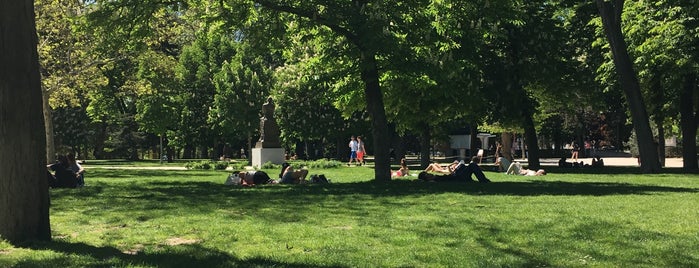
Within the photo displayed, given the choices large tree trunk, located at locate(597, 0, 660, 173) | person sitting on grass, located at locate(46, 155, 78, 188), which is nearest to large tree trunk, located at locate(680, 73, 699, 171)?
large tree trunk, located at locate(597, 0, 660, 173)

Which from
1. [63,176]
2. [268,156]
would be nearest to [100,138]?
[268,156]

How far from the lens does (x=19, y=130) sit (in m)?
6.96

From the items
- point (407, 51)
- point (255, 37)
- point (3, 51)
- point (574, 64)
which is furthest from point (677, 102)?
point (3, 51)

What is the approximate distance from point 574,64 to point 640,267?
25.3 meters

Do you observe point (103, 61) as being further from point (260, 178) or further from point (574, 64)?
point (574, 64)

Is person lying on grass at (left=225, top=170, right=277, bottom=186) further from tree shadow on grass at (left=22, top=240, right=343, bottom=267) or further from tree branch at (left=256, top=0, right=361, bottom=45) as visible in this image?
tree shadow on grass at (left=22, top=240, right=343, bottom=267)

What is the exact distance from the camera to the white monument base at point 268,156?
102 feet

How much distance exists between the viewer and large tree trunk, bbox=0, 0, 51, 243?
6.91 m

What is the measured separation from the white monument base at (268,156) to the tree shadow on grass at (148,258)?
24067mm

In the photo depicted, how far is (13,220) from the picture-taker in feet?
22.9

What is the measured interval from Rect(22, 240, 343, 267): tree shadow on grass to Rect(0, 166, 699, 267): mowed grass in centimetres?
1

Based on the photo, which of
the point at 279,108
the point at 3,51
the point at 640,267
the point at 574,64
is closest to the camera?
the point at 640,267

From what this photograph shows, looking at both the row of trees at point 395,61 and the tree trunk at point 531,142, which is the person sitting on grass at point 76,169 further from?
the tree trunk at point 531,142

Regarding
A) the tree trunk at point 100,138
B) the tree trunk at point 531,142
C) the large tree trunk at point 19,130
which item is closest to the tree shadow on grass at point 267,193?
the large tree trunk at point 19,130
